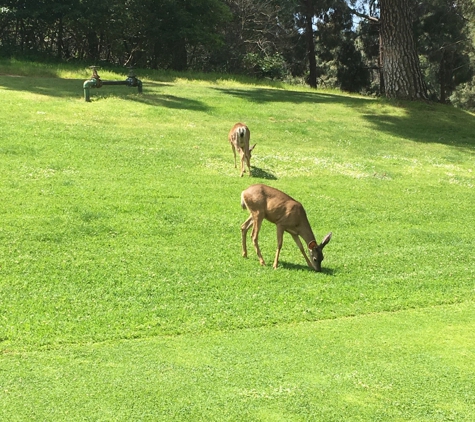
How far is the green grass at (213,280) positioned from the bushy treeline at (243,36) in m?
17.0

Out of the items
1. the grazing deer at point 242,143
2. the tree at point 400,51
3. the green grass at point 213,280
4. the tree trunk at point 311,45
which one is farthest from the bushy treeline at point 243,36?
the grazing deer at point 242,143

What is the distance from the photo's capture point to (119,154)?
16.6 metres

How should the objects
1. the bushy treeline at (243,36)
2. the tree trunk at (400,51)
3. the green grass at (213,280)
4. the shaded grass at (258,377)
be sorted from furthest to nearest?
the bushy treeline at (243,36), the tree trunk at (400,51), the green grass at (213,280), the shaded grass at (258,377)

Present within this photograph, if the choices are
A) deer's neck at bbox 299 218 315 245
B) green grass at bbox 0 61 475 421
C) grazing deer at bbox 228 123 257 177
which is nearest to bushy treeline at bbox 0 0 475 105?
green grass at bbox 0 61 475 421

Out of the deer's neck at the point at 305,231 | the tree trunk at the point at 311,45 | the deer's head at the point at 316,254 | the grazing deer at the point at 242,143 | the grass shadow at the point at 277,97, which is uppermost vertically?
the tree trunk at the point at 311,45

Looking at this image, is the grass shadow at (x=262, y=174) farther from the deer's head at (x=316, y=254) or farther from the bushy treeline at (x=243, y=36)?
the bushy treeline at (x=243, y=36)

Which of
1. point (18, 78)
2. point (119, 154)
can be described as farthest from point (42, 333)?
point (18, 78)

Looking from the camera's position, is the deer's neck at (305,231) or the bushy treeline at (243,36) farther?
the bushy treeline at (243,36)

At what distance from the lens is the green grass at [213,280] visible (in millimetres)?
6613

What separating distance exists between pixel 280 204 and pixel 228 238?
163cm

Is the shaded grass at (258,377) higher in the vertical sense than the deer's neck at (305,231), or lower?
lower

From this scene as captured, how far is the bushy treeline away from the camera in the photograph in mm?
36656

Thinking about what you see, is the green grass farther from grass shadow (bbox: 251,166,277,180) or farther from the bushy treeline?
the bushy treeline

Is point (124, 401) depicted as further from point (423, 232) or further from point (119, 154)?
point (119, 154)
